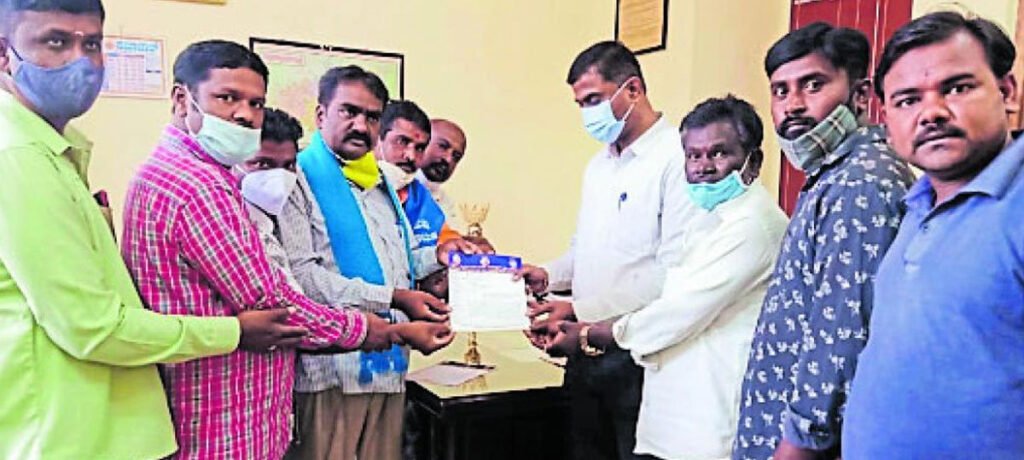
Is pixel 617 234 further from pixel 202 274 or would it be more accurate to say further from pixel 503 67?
pixel 503 67

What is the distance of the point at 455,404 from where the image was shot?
2109 mm

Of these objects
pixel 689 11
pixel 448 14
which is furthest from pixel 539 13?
pixel 689 11

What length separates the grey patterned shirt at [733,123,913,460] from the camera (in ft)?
4.04

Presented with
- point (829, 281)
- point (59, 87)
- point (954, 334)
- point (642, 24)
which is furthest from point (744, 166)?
point (642, 24)

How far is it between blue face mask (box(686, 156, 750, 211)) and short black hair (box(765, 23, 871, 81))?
0.35 metres

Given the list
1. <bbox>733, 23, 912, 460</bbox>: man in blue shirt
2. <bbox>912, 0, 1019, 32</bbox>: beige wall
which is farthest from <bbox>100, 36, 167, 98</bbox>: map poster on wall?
<bbox>912, 0, 1019, 32</bbox>: beige wall

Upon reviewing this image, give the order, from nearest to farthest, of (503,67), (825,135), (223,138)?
1. (825,135)
2. (223,138)
3. (503,67)

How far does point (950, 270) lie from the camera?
1045 millimetres

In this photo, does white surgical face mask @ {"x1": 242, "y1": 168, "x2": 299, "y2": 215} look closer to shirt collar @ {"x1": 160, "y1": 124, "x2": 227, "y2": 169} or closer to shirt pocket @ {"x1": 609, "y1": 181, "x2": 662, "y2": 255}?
shirt collar @ {"x1": 160, "y1": 124, "x2": 227, "y2": 169}


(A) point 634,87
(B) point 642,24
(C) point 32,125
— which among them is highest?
(B) point 642,24

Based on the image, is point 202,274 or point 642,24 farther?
point 642,24

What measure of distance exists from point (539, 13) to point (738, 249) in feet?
8.11

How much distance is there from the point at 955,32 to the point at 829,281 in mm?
419

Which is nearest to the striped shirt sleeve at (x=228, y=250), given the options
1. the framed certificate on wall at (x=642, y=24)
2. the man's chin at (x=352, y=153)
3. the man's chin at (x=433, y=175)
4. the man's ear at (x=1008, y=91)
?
the man's chin at (x=352, y=153)
